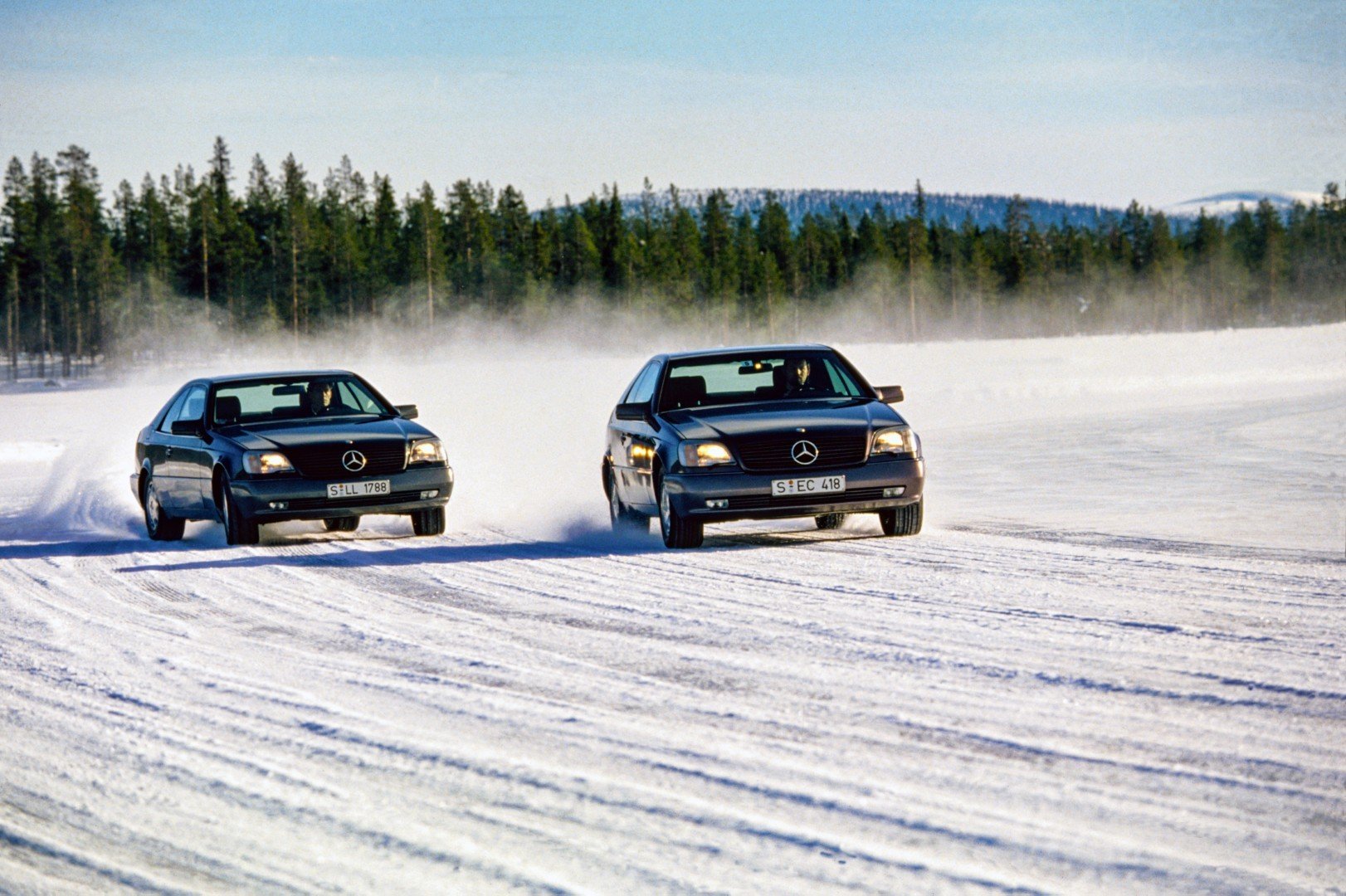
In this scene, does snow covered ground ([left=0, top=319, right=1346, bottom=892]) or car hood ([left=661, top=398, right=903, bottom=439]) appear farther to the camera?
car hood ([left=661, top=398, right=903, bottom=439])

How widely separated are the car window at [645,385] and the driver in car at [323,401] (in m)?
2.57

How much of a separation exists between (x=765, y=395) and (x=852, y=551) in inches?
73.4

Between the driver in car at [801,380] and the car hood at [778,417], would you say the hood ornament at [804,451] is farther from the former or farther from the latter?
the driver in car at [801,380]

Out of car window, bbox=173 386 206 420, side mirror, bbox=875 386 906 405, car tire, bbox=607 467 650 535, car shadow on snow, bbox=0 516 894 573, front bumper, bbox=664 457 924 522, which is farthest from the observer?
car window, bbox=173 386 206 420

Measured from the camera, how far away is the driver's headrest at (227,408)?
1420cm

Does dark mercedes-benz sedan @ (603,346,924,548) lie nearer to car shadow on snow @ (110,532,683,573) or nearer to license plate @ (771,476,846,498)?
license plate @ (771,476,846,498)

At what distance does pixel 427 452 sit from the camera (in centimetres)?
1356

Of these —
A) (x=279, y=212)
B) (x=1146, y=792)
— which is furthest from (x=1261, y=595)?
(x=279, y=212)

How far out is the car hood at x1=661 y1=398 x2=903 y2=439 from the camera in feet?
38.3

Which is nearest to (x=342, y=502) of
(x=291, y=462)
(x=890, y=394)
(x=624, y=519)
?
(x=291, y=462)

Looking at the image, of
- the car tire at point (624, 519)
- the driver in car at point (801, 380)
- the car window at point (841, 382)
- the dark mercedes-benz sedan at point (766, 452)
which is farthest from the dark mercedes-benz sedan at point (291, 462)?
the car window at point (841, 382)

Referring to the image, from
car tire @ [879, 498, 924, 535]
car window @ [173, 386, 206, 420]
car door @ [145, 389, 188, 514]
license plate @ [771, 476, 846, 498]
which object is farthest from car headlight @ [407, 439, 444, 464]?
car tire @ [879, 498, 924, 535]

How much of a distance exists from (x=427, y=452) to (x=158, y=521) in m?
2.89

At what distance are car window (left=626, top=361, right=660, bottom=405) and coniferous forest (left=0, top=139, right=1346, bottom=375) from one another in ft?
337
